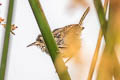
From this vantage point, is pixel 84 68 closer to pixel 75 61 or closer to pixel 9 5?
pixel 75 61

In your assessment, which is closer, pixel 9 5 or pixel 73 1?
pixel 73 1

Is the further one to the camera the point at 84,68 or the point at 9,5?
the point at 9,5

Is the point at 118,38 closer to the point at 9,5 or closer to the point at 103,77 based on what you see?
the point at 103,77

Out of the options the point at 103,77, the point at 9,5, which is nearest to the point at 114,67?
the point at 103,77

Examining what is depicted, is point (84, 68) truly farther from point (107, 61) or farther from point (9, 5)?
point (9, 5)

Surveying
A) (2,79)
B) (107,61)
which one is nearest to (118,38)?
(107,61)

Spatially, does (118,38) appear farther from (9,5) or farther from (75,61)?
(9,5)

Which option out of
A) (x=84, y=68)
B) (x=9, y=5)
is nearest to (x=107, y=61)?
(x=84, y=68)
